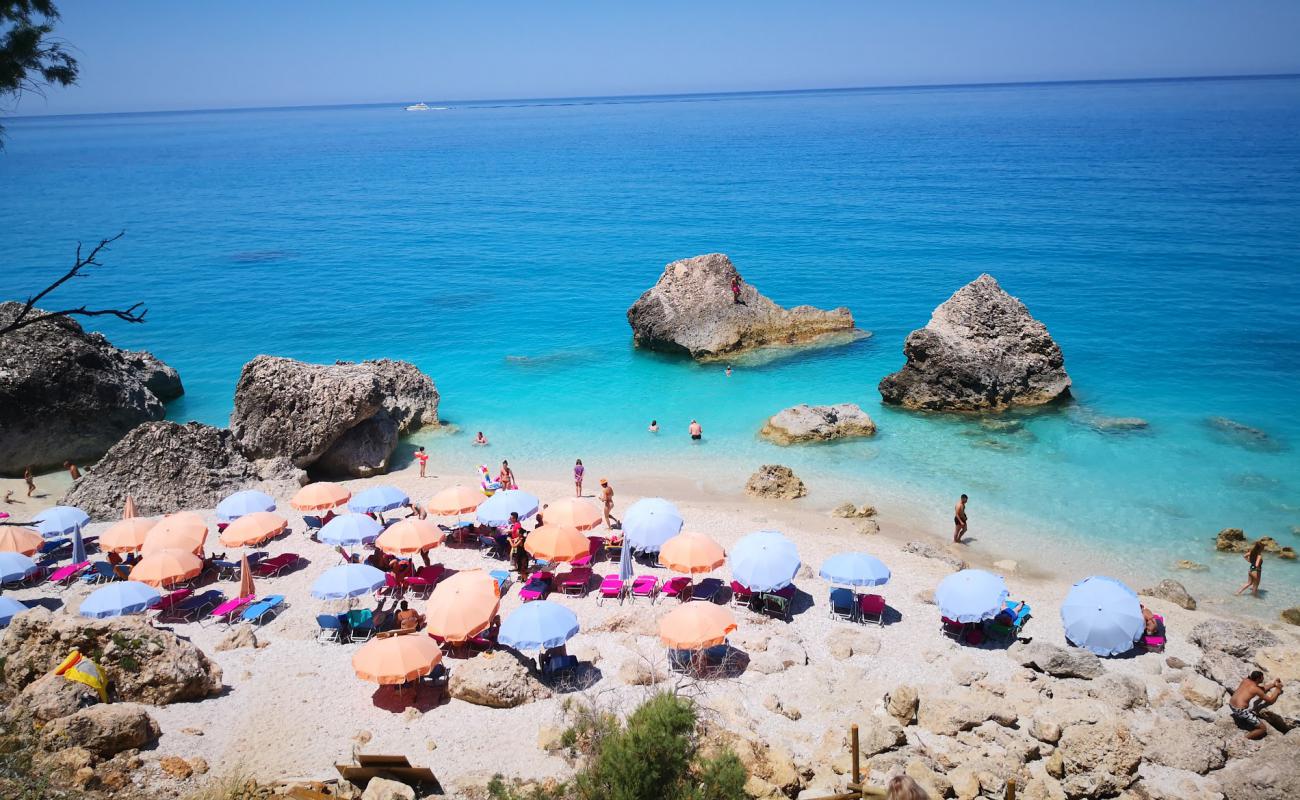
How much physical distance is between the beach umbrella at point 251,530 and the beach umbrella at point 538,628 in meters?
8.13

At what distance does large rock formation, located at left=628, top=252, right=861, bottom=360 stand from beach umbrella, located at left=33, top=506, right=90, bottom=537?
24.1 metres

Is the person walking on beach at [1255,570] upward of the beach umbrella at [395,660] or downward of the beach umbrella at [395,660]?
downward

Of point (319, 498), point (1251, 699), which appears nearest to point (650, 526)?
point (319, 498)

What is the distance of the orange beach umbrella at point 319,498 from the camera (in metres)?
20.8

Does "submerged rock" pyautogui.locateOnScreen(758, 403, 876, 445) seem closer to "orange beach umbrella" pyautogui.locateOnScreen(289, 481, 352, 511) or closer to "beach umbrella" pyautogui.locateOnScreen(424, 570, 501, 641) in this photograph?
"orange beach umbrella" pyautogui.locateOnScreen(289, 481, 352, 511)

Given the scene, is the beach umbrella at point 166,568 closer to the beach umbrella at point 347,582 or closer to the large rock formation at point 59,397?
the beach umbrella at point 347,582

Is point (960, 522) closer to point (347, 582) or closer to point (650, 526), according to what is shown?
point (650, 526)

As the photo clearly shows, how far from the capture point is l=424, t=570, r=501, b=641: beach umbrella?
14.7m

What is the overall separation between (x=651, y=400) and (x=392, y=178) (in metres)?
89.3

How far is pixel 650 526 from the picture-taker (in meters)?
18.9

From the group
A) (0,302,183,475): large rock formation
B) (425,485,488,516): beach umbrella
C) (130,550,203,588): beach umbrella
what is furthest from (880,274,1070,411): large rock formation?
(0,302,183,475): large rock formation

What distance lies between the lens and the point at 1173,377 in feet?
108

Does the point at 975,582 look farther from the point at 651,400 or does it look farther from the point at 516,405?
the point at 516,405

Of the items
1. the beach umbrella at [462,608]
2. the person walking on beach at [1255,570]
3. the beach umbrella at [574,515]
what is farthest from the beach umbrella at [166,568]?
the person walking on beach at [1255,570]
